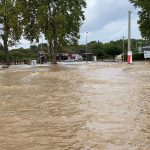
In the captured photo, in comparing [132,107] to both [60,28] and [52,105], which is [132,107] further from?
[60,28]

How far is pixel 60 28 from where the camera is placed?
5725cm

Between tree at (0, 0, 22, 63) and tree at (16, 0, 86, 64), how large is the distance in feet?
6.09

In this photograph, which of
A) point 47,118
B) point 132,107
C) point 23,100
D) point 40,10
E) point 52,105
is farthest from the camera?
point 40,10

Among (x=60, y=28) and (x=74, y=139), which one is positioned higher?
(x=60, y=28)

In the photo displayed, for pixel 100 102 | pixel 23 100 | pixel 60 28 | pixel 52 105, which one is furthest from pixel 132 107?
pixel 60 28

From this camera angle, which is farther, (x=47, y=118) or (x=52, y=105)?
(x=52, y=105)

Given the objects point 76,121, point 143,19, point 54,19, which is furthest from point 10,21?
point 76,121

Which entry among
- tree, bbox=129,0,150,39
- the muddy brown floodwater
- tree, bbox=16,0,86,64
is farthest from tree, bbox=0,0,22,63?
the muddy brown floodwater

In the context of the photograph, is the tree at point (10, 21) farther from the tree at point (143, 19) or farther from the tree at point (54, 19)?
the tree at point (143, 19)

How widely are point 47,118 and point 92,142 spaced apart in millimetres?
3068

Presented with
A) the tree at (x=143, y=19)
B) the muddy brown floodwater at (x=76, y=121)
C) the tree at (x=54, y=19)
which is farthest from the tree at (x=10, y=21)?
the muddy brown floodwater at (x=76, y=121)

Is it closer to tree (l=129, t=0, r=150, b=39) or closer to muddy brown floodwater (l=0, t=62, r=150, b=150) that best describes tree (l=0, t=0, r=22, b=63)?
tree (l=129, t=0, r=150, b=39)

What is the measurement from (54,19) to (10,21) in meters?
5.08

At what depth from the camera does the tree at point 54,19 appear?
187 ft
